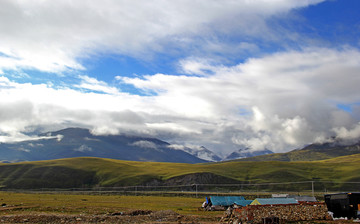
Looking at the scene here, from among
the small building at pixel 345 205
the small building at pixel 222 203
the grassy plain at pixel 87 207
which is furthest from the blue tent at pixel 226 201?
the small building at pixel 345 205

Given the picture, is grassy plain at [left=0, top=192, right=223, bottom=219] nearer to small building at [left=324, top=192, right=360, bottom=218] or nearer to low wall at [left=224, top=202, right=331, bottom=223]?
low wall at [left=224, top=202, right=331, bottom=223]

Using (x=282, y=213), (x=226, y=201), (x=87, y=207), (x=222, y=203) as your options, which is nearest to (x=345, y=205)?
(x=282, y=213)

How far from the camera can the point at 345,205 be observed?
35.1m

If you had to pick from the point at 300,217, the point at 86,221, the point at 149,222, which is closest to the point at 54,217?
the point at 86,221

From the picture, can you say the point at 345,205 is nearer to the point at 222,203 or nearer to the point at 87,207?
the point at 222,203

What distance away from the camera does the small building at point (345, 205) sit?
34.4m

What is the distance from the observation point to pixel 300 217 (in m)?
35.1

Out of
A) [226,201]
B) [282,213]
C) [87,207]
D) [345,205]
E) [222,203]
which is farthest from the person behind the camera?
[226,201]

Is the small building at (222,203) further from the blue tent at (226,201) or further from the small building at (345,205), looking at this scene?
the small building at (345,205)

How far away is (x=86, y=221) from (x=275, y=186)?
176m

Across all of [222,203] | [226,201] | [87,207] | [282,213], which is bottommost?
[87,207]

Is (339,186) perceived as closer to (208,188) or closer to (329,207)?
(208,188)

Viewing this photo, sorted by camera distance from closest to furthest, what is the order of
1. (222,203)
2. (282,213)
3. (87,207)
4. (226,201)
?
(282,213), (87,207), (222,203), (226,201)

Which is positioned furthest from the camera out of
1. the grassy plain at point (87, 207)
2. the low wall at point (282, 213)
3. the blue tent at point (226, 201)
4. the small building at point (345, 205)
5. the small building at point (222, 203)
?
the blue tent at point (226, 201)
